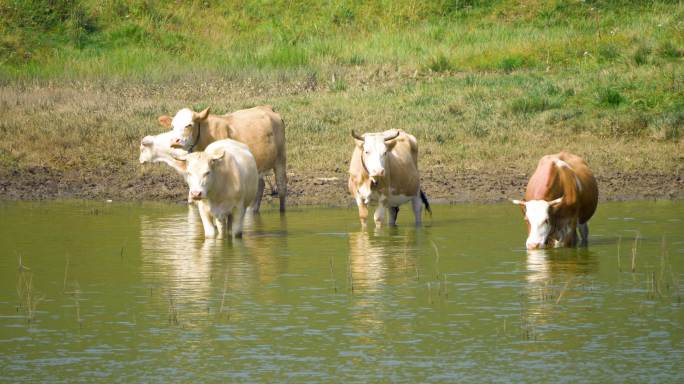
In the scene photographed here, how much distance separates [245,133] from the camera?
1711 centimetres

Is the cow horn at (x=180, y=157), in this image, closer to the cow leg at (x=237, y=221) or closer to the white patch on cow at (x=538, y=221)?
the cow leg at (x=237, y=221)

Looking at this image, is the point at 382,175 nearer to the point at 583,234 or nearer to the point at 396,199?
the point at 396,199

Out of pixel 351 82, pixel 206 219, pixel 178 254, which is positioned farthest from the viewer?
pixel 351 82

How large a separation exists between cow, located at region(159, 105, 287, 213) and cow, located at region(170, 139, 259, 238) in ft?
4.60

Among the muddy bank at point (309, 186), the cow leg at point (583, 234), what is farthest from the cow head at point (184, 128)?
the cow leg at point (583, 234)

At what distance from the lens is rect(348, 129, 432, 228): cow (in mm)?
14852

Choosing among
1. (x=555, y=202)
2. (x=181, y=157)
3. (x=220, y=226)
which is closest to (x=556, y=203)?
(x=555, y=202)

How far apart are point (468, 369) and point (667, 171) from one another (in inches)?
434

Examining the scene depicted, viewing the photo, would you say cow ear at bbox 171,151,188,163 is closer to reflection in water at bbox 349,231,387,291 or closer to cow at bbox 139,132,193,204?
reflection in water at bbox 349,231,387,291

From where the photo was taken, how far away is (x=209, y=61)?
93.2 ft

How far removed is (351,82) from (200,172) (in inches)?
443

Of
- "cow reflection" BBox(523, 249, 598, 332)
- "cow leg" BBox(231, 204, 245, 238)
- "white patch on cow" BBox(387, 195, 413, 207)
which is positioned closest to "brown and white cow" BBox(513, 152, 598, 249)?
"cow reflection" BBox(523, 249, 598, 332)

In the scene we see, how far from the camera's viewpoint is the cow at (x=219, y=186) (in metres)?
14.2

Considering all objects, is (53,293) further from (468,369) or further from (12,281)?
(468,369)
